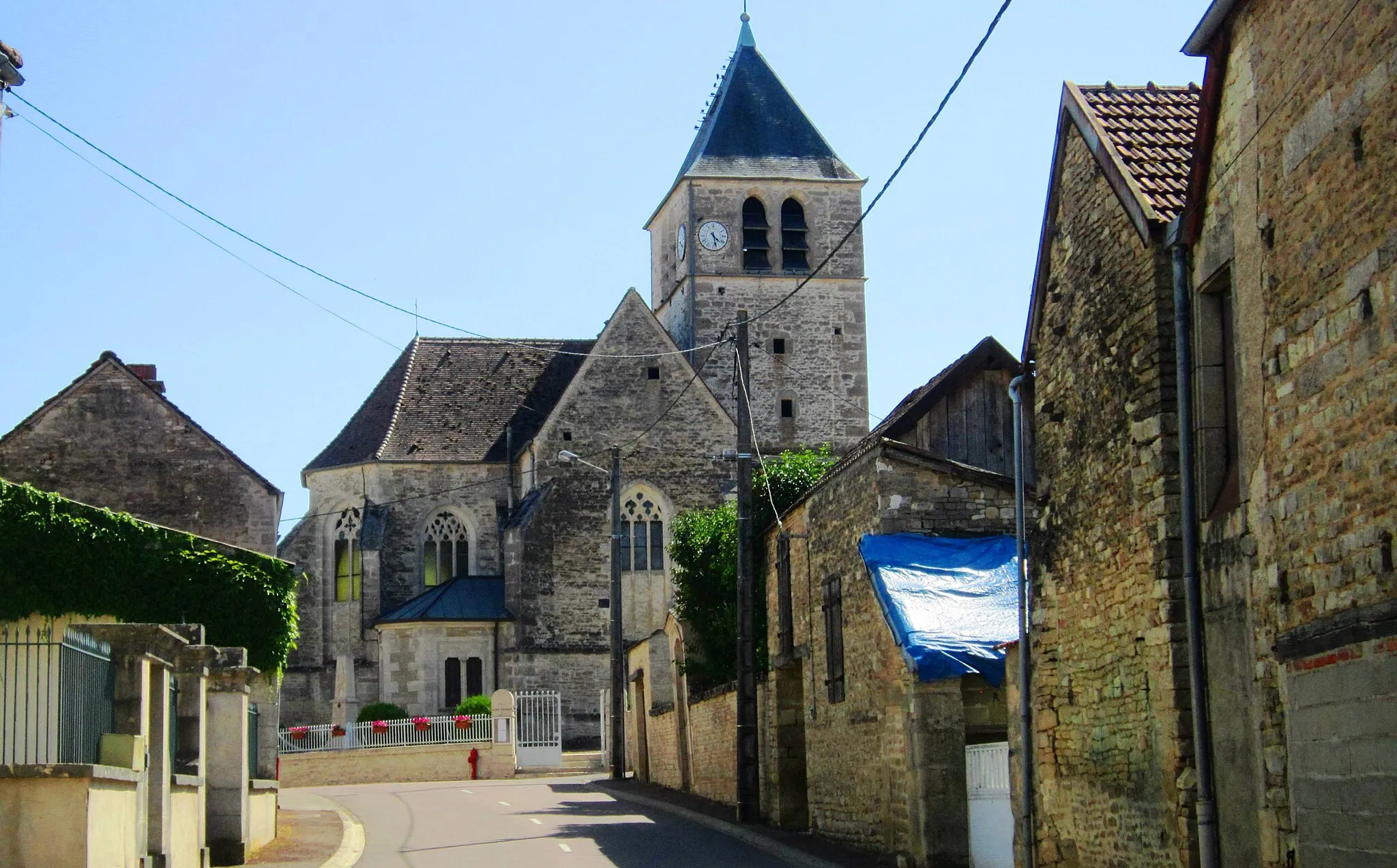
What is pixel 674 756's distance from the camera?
31.2 meters

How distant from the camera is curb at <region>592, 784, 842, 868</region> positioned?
1723cm

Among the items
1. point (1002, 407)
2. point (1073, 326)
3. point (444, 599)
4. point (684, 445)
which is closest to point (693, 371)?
point (684, 445)

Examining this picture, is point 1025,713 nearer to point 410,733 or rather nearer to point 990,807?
point 990,807

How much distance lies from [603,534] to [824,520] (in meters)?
24.9

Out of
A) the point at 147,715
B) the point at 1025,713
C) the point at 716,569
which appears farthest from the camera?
the point at 716,569

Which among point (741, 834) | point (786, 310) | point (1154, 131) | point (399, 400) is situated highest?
point (786, 310)

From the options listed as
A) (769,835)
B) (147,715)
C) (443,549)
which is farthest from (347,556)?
(147,715)

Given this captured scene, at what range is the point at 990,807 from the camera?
1538 cm

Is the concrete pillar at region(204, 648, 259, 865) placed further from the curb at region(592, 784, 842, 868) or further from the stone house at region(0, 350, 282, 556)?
the stone house at region(0, 350, 282, 556)

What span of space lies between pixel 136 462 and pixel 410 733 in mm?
12798

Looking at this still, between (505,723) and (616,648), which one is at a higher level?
(616,648)

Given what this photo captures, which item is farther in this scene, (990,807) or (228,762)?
(228,762)

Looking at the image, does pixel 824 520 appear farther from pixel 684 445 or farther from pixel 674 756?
pixel 684 445

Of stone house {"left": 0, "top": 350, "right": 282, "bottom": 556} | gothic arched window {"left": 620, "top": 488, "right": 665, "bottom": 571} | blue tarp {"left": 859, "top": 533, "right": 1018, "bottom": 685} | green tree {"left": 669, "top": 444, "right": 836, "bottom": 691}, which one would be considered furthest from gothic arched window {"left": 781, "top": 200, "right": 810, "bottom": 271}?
blue tarp {"left": 859, "top": 533, "right": 1018, "bottom": 685}
